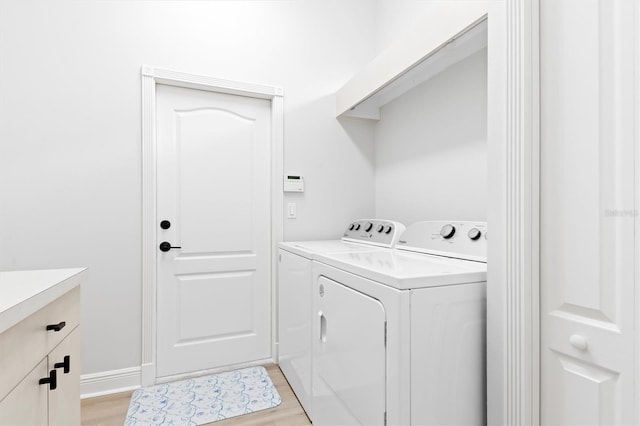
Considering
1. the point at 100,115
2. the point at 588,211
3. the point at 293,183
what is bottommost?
the point at 588,211

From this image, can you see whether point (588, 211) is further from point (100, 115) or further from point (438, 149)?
point (100, 115)

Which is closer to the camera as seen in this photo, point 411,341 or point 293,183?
point 411,341

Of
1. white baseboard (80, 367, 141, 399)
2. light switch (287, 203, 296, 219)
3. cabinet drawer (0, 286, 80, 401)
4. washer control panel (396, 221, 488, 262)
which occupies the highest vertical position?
light switch (287, 203, 296, 219)

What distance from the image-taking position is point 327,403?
144 centimetres

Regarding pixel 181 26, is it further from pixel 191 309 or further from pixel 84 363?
pixel 84 363

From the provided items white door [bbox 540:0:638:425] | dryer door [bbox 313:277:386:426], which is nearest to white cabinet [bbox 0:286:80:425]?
dryer door [bbox 313:277:386:426]

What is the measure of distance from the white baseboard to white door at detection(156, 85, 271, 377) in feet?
0.48

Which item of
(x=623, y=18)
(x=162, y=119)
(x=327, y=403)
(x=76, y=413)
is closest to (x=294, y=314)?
(x=327, y=403)

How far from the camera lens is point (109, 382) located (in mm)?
1938

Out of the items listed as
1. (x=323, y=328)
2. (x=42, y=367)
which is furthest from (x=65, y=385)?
→ (x=323, y=328)

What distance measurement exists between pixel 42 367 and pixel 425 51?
6.18 feet

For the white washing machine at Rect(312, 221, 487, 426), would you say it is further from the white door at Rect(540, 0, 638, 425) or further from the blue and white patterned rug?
Result: the blue and white patterned rug

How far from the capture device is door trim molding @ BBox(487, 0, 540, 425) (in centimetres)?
94

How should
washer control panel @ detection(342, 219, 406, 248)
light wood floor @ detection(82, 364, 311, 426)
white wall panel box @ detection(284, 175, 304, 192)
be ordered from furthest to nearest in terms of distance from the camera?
white wall panel box @ detection(284, 175, 304, 192)
washer control panel @ detection(342, 219, 406, 248)
light wood floor @ detection(82, 364, 311, 426)
